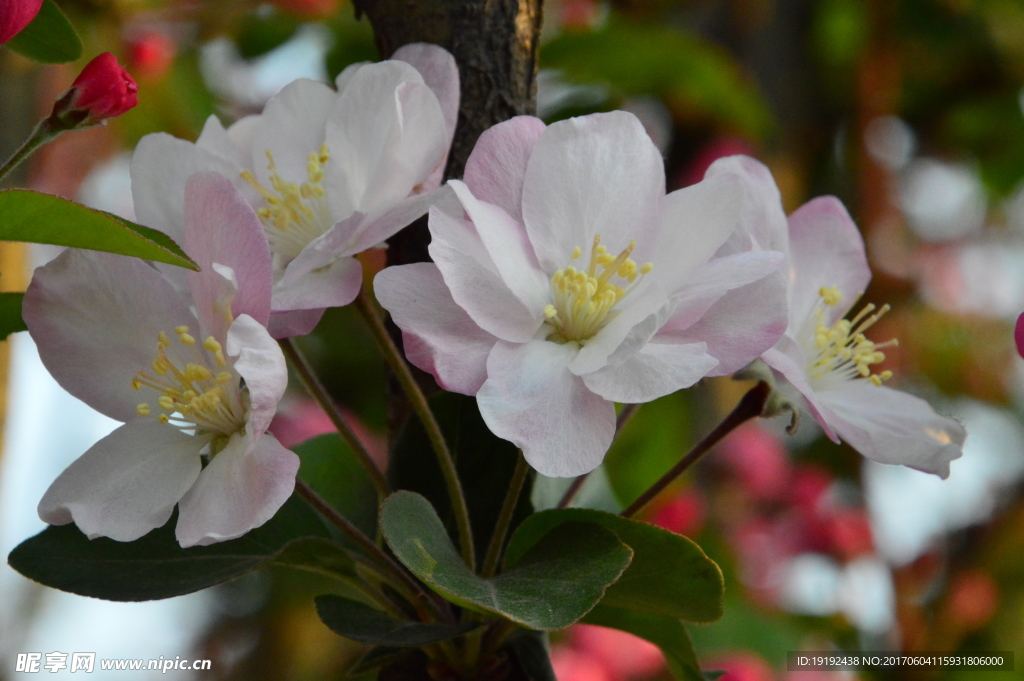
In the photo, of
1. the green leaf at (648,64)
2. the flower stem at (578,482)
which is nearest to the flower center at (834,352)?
the flower stem at (578,482)

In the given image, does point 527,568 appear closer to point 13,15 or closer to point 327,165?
point 327,165

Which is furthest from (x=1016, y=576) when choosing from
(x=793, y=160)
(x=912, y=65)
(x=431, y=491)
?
(x=431, y=491)

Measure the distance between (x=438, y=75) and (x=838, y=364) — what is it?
35 cm

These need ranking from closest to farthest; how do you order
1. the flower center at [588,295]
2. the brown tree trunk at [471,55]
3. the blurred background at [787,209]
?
1. the flower center at [588,295]
2. the brown tree trunk at [471,55]
3. the blurred background at [787,209]

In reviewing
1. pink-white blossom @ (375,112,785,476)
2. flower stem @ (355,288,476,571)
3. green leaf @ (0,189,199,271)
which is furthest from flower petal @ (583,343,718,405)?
green leaf @ (0,189,199,271)

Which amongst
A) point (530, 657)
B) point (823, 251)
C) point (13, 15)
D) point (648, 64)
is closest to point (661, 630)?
point (530, 657)

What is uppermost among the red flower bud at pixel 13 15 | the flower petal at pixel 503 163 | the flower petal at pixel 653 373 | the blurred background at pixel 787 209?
the red flower bud at pixel 13 15

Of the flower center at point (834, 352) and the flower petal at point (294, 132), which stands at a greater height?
the flower petal at point (294, 132)

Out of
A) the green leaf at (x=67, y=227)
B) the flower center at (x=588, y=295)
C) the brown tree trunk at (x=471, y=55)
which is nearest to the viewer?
the green leaf at (x=67, y=227)

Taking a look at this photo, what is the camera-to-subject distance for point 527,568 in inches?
18.6

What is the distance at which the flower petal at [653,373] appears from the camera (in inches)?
16.8

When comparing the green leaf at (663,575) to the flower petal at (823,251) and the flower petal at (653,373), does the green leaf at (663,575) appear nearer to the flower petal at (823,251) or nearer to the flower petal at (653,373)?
the flower petal at (653,373)

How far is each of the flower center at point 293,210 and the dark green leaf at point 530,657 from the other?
0.29 meters

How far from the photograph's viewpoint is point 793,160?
2.43m
